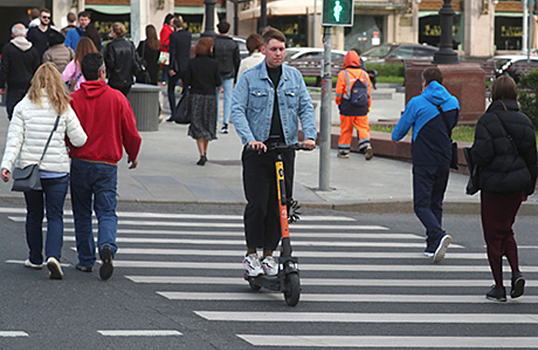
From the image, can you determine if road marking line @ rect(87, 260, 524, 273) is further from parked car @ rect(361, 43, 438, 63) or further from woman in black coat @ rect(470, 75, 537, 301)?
parked car @ rect(361, 43, 438, 63)

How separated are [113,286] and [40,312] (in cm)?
93

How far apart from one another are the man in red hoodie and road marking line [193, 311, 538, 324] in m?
1.46

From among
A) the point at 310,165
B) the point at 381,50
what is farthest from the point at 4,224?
the point at 381,50

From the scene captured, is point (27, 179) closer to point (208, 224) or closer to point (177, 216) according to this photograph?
point (208, 224)

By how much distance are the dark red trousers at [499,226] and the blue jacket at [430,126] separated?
1.60 m

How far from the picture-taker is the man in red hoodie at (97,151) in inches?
287

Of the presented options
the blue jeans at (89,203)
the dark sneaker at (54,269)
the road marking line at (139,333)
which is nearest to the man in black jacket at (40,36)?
the blue jeans at (89,203)

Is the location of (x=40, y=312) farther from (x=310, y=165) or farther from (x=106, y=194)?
(x=310, y=165)

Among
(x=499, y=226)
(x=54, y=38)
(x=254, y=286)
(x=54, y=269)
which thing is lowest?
(x=254, y=286)

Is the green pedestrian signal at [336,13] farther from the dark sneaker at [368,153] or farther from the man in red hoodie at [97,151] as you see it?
the man in red hoodie at [97,151]

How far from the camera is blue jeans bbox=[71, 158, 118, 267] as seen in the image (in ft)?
23.9

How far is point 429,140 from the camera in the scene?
28.3ft

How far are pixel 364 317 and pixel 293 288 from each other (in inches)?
20.9

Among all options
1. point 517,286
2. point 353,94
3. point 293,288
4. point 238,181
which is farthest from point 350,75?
point 293,288
